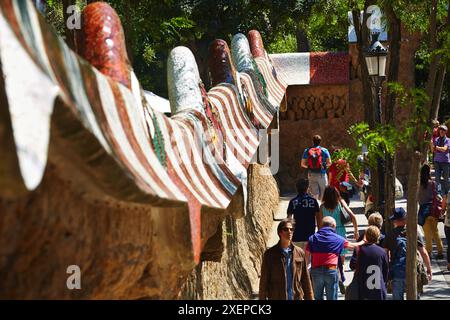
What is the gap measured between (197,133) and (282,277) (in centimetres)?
206

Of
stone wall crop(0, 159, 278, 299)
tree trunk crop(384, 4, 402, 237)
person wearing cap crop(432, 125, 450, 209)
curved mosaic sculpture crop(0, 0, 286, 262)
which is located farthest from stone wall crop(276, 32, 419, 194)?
stone wall crop(0, 159, 278, 299)

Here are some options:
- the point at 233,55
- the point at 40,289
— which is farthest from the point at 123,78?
the point at 233,55

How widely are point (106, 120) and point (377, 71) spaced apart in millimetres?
8913

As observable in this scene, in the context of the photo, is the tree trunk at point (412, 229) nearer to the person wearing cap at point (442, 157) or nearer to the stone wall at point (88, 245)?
the stone wall at point (88, 245)

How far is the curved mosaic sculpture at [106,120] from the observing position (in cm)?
351

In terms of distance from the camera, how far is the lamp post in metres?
13.0

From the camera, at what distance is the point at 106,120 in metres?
4.54

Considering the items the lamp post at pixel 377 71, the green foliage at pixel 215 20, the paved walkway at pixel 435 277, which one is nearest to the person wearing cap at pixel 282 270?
the paved walkway at pixel 435 277

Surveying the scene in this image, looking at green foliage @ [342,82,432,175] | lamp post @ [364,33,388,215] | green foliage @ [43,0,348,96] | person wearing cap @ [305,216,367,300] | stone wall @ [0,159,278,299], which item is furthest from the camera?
green foliage @ [43,0,348,96]

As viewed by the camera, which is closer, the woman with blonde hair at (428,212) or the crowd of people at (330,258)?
the crowd of people at (330,258)

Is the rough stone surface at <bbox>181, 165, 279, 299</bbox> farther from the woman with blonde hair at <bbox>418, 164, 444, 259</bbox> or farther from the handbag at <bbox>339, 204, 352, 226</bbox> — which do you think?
the woman with blonde hair at <bbox>418, 164, 444, 259</bbox>

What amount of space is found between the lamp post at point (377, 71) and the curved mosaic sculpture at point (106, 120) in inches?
172

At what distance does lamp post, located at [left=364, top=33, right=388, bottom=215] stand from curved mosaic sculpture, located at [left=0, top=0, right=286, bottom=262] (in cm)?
438
